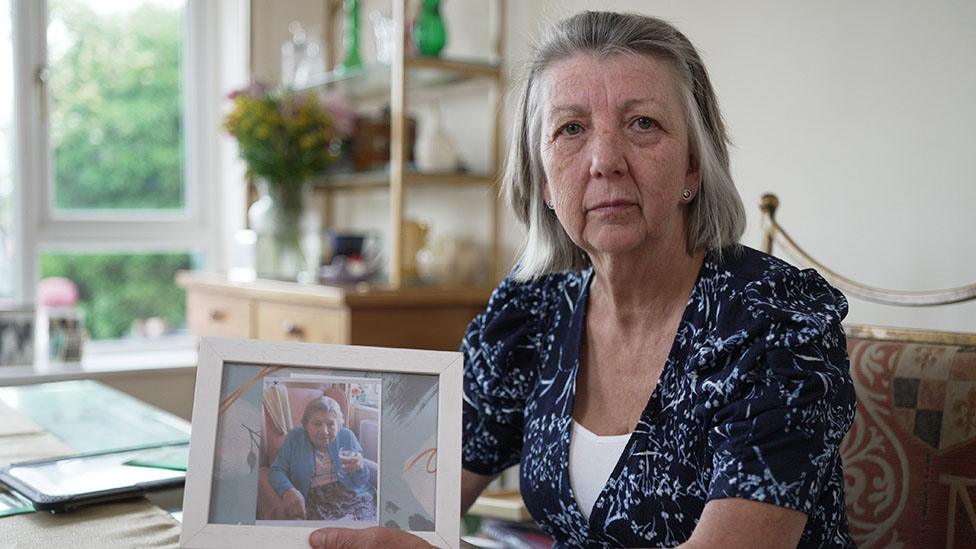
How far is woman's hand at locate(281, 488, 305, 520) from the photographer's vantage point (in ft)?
3.02

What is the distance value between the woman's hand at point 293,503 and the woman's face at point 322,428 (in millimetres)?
53

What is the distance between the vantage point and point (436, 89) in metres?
3.00

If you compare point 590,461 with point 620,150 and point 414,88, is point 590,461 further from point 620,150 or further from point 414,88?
point 414,88

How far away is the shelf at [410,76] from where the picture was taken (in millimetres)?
2646

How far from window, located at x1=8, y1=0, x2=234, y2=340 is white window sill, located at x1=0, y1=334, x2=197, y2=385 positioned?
2.1 inches

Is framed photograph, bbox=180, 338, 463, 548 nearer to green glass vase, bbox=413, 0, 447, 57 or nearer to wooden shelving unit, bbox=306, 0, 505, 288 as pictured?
wooden shelving unit, bbox=306, 0, 505, 288

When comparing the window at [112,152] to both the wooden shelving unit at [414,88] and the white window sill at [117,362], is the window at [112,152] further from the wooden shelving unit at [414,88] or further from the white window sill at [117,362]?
the wooden shelving unit at [414,88]

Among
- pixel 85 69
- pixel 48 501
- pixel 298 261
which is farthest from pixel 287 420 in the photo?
pixel 85 69

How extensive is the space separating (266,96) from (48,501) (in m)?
2.12

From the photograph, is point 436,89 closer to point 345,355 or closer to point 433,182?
point 433,182

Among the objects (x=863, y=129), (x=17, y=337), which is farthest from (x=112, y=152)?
(x=863, y=129)

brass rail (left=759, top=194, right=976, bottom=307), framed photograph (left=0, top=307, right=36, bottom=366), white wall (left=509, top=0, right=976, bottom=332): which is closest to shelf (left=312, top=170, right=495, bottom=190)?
white wall (left=509, top=0, right=976, bottom=332)

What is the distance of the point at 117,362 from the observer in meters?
3.48

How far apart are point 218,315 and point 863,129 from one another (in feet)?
7.13
